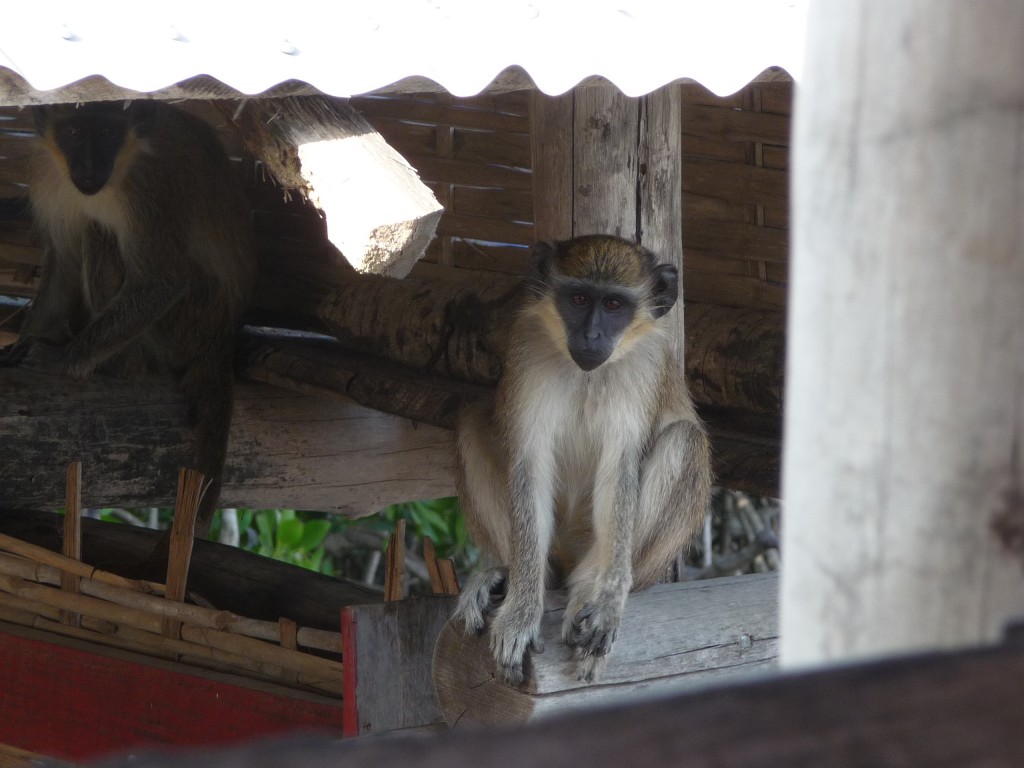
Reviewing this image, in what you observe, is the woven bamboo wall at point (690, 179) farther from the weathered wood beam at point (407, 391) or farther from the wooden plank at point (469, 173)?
the weathered wood beam at point (407, 391)

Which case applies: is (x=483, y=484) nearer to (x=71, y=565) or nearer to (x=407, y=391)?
(x=407, y=391)

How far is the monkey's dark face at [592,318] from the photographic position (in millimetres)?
3492

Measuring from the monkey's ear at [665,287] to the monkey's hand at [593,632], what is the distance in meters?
0.91

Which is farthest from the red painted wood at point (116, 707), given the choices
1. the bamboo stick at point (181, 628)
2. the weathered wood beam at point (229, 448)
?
the weathered wood beam at point (229, 448)

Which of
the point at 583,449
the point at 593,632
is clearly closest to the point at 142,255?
the point at 583,449

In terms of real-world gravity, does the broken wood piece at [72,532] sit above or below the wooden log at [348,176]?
below

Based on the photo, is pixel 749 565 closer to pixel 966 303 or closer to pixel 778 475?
pixel 778 475

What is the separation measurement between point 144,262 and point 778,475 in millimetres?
3237

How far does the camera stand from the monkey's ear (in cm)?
364

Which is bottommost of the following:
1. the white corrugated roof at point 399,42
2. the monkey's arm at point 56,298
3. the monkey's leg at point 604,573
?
the monkey's leg at point 604,573

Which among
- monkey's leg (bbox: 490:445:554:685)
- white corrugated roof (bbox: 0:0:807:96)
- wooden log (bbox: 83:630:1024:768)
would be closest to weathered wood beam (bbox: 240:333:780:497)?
monkey's leg (bbox: 490:445:554:685)

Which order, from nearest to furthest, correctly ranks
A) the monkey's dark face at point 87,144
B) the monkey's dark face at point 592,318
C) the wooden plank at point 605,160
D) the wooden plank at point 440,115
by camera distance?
the monkey's dark face at point 592,318
the wooden plank at point 605,160
the monkey's dark face at point 87,144
the wooden plank at point 440,115

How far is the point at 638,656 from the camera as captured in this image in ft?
11.0

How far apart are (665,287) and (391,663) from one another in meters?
1.45
